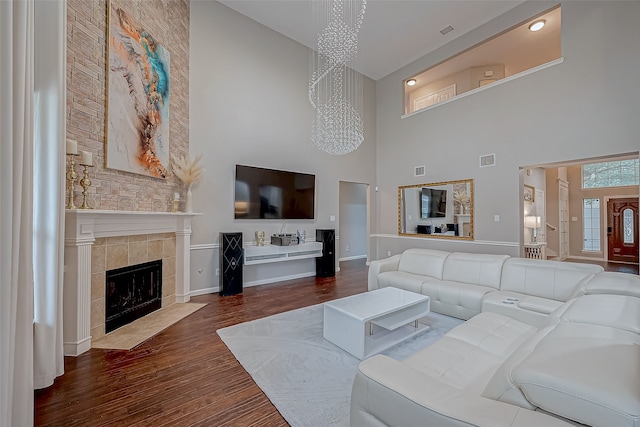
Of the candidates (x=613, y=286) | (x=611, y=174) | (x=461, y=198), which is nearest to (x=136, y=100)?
(x=613, y=286)

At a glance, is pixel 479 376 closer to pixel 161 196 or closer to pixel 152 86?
pixel 161 196

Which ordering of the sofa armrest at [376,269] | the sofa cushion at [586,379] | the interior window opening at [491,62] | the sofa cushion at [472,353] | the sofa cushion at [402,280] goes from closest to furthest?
the sofa cushion at [586,379] → the sofa cushion at [472,353] → the sofa cushion at [402,280] → the sofa armrest at [376,269] → the interior window opening at [491,62]

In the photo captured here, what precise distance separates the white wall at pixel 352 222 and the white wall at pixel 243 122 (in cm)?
197

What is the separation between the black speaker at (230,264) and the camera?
441cm

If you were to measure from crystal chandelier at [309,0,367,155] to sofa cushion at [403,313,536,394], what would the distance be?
3586mm

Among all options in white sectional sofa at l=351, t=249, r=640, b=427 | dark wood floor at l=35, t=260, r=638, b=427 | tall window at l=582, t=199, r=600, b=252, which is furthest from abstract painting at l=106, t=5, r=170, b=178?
tall window at l=582, t=199, r=600, b=252

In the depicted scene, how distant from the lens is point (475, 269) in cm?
362

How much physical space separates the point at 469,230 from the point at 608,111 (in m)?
2.74

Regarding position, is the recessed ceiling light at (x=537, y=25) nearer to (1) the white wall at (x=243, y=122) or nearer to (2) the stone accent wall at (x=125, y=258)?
(1) the white wall at (x=243, y=122)

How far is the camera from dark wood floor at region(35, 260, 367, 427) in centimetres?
173

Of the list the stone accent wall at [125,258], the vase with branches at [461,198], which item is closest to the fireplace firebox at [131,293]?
the stone accent wall at [125,258]

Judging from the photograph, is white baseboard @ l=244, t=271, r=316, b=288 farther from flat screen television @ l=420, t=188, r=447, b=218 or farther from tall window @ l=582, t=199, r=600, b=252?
tall window @ l=582, t=199, r=600, b=252

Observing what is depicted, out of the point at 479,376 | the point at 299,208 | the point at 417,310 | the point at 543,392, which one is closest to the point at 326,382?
the point at 479,376

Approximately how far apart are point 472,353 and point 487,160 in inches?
187
